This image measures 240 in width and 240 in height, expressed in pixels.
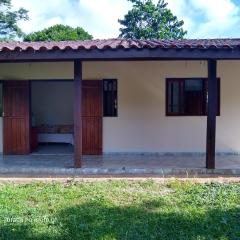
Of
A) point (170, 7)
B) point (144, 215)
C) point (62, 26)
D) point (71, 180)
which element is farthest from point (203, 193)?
point (170, 7)

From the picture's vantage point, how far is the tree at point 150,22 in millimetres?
37312

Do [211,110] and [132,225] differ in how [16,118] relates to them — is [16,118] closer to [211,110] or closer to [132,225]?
[211,110]

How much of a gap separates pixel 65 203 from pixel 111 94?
5.93 m

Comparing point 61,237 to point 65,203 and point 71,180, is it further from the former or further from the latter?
point 71,180

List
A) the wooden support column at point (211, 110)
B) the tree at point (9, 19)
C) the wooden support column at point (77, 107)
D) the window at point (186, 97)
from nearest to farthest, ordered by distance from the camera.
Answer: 1. the wooden support column at point (211, 110)
2. the wooden support column at point (77, 107)
3. the window at point (186, 97)
4. the tree at point (9, 19)

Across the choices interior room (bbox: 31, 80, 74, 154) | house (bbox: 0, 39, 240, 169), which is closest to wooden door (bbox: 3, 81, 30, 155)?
house (bbox: 0, 39, 240, 169)

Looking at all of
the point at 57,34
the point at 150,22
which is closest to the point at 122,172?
the point at 57,34

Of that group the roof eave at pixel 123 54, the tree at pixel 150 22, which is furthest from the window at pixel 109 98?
the tree at pixel 150 22

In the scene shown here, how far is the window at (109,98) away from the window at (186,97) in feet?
5.18

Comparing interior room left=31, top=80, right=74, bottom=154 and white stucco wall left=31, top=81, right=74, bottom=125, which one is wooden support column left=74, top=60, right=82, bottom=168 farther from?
white stucco wall left=31, top=81, right=74, bottom=125

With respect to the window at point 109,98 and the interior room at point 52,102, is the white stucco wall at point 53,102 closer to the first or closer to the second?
the interior room at point 52,102

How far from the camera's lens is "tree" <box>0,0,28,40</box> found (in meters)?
31.1

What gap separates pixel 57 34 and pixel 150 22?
34.5 feet

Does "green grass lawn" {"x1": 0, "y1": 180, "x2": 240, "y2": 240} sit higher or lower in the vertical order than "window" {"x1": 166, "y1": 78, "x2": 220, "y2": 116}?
lower
